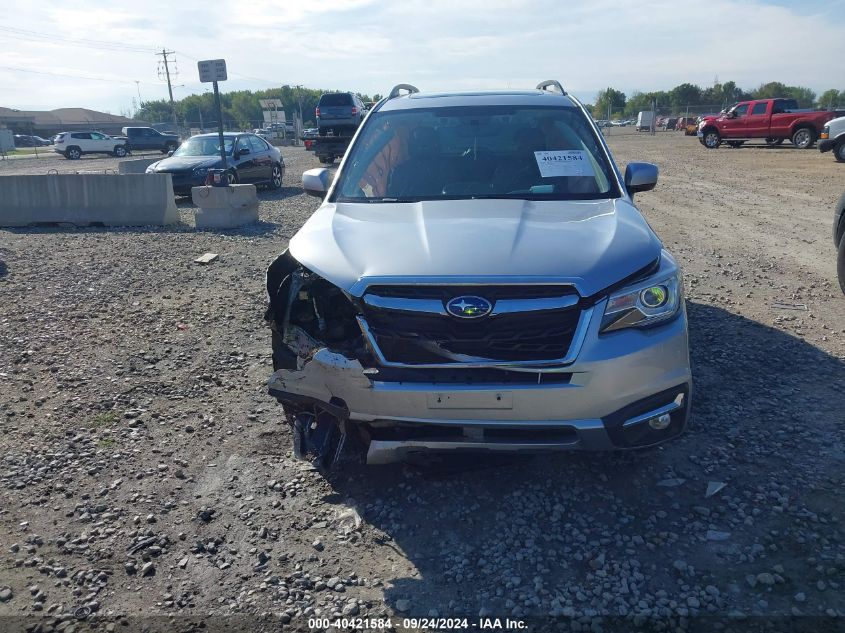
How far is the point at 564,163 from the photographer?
4.17 metres

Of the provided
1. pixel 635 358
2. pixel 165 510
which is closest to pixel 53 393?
pixel 165 510

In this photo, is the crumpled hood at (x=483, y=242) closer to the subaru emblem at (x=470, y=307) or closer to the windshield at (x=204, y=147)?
the subaru emblem at (x=470, y=307)

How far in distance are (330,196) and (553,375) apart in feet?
6.88

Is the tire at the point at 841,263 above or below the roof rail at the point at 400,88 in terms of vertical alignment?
below

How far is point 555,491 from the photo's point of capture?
3.31 metres

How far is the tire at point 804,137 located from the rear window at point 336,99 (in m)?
18.7

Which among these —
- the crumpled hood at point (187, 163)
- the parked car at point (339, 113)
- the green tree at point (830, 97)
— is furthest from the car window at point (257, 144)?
the green tree at point (830, 97)

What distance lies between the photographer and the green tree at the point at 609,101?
77.6 metres

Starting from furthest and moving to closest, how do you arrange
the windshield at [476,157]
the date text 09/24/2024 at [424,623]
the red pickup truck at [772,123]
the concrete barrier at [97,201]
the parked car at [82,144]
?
1. the parked car at [82,144]
2. the red pickup truck at [772,123]
3. the concrete barrier at [97,201]
4. the windshield at [476,157]
5. the date text 09/24/2024 at [424,623]

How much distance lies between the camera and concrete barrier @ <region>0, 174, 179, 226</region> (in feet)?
39.6

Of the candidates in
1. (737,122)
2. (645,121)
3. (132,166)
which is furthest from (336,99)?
(645,121)

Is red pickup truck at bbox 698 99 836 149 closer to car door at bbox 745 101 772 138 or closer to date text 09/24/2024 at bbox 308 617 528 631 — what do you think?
car door at bbox 745 101 772 138

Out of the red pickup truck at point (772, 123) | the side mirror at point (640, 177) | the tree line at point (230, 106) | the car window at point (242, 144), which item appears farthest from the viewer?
the tree line at point (230, 106)

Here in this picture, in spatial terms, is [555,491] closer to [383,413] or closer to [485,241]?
[383,413]
